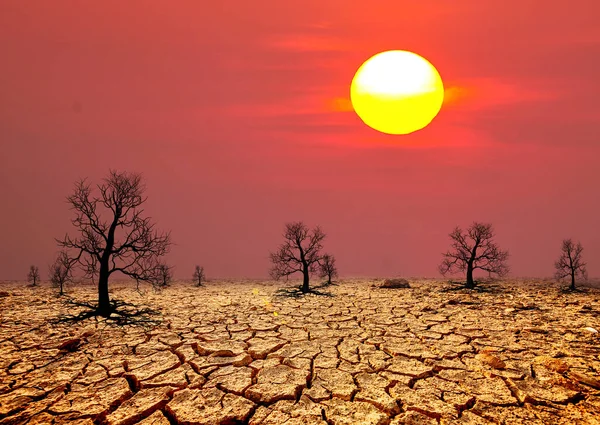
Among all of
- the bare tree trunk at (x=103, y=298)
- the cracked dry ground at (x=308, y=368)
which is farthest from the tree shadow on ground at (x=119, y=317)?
the cracked dry ground at (x=308, y=368)

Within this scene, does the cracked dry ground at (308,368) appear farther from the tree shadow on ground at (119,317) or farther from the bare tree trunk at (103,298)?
the bare tree trunk at (103,298)

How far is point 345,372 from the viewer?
4219mm

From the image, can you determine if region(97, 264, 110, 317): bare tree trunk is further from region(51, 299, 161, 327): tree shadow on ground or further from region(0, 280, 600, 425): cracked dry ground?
region(0, 280, 600, 425): cracked dry ground

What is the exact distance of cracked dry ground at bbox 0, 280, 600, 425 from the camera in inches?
129

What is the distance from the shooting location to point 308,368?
4.35 m

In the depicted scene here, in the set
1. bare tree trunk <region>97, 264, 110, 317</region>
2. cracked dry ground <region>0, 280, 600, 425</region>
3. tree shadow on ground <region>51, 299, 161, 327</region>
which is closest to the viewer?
cracked dry ground <region>0, 280, 600, 425</region>

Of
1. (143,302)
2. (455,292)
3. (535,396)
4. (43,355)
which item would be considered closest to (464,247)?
(455,292)

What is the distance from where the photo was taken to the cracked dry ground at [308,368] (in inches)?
129

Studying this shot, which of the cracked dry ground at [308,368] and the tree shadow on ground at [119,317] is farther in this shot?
the tree shadow on ground at [119,317]

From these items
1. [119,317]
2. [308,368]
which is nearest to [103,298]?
[119,317]

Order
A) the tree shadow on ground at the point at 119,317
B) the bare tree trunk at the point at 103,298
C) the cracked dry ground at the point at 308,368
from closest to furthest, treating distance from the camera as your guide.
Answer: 1. the cracked dry ground at the point at 308,368
2. the tree shadow on ground at the point at 119,317
3. the bare tree trunk at the point at 103,298

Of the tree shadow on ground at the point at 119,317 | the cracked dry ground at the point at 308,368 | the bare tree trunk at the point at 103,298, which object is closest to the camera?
the cracked dry ground at the point at 308,368

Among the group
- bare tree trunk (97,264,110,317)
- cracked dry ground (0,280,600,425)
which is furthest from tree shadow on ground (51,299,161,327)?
cracked dry ground (0,280,600,425)

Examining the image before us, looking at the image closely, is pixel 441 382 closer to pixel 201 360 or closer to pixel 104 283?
pixel 201 360
